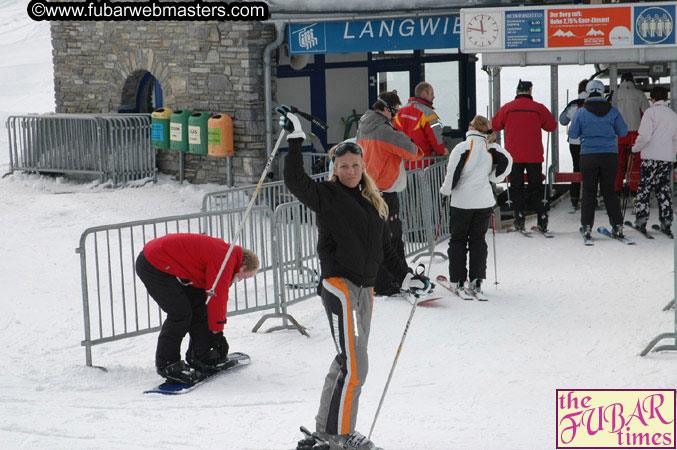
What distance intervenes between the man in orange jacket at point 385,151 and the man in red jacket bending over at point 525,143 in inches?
121

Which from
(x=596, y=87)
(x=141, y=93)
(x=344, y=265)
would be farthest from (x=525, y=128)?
(x=141, y=93)

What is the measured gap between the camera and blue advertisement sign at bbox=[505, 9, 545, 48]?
1089 cm

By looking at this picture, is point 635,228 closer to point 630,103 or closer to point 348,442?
point 630,103

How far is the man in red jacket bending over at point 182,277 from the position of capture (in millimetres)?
6609

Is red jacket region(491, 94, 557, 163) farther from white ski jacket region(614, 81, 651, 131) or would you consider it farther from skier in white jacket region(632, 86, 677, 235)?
white ski jacket region(614, 81, 651, 131)

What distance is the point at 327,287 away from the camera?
5082mm

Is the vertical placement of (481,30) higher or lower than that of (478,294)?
higher

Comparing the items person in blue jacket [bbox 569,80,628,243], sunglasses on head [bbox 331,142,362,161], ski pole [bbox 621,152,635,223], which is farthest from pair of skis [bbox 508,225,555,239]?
sunglasses on head [bbox 331,142,362,161]

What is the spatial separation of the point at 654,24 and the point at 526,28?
144 cm

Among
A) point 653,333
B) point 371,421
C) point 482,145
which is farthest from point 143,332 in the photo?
point 653,333

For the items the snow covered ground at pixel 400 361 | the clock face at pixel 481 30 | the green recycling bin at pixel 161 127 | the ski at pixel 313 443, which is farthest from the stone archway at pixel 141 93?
the ski at pixel 313 443

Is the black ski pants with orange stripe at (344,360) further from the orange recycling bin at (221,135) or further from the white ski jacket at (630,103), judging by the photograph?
the orange recycling bin at (221,135)

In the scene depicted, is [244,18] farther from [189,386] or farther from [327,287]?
[327,287]

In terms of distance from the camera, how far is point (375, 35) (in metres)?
12.8
